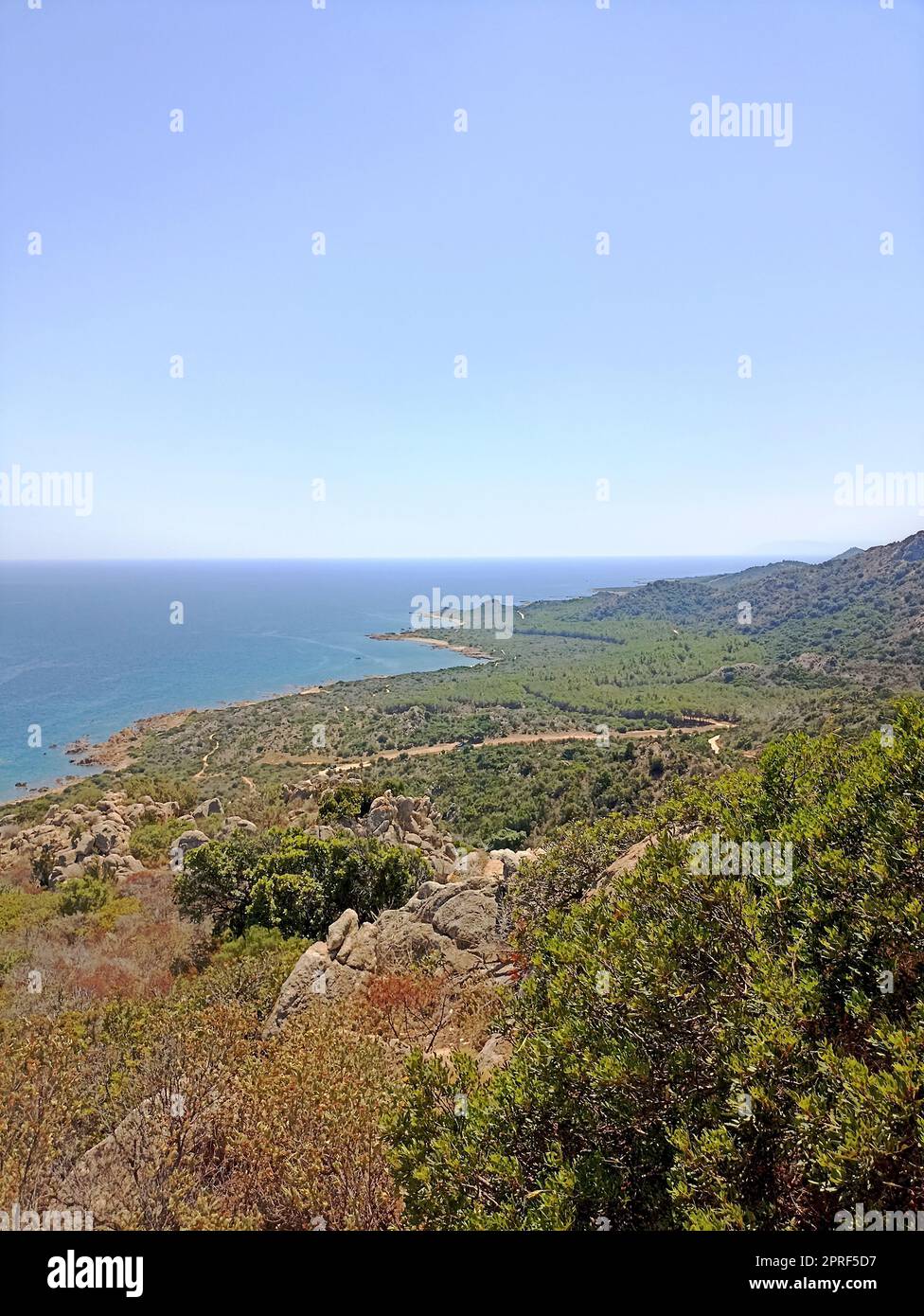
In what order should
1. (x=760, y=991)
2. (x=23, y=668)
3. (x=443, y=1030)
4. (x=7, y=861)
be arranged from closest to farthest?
(x=760, y=991), (x=443, y=1030), (x=7, y=861), (x=23, y=668)

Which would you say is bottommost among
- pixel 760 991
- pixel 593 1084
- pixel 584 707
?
pixel 584 707

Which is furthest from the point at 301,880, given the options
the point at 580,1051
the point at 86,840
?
the point at 86,840

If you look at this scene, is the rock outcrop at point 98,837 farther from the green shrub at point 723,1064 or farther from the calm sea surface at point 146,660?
the calm sea surface at point 146,660

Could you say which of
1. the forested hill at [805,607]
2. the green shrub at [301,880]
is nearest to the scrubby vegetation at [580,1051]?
the green shrub at [301,880]

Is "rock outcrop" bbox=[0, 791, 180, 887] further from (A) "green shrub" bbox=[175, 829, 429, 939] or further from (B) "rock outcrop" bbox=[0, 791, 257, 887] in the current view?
(A) "green shrub" bbox=[175, 829, 429, 939]

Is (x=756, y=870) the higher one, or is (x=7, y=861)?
(x=756, y=870)

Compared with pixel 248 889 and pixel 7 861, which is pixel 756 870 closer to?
pixel 248 889

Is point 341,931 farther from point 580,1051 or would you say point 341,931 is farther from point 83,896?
point 83,896

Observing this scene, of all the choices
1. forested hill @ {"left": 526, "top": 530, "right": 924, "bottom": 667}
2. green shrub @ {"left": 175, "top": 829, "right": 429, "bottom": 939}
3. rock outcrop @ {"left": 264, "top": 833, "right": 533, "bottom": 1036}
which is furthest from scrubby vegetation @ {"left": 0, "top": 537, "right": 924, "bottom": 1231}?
forested hill @ {"left": 526, "top": 530, "right": 924, "bottom": 667}

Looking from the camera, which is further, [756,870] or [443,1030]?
[443,1030]
